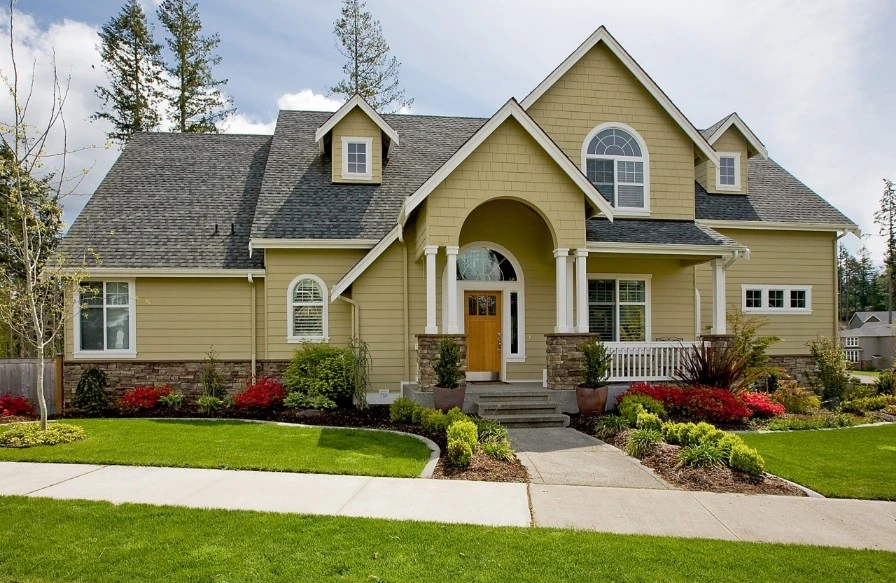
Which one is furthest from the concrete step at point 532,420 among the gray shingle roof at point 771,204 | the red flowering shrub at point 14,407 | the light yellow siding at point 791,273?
the red flowering shrub at point 14,407

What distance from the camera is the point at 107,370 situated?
1367cm

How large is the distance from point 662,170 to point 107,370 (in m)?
14.7

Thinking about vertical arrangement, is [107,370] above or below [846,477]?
above

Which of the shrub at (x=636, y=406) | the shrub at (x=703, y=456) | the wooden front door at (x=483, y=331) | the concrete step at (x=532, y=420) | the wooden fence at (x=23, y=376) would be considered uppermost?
the wooden front door at (x=483, y=331)

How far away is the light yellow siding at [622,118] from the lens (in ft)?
48.8

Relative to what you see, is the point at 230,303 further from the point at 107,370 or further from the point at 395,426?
the point at 395,426

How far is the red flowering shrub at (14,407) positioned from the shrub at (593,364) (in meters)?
12.0

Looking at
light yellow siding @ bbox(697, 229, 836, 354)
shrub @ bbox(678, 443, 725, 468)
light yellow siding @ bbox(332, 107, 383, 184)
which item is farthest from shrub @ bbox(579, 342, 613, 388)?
light yellow siding @ bbox(332, 107, 383, 184)

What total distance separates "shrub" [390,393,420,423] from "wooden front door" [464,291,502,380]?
10.6ft

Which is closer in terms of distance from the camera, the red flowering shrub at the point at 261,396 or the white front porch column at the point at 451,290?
the white front porch column at the point at 451,290

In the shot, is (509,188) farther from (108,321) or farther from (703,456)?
(108,321)

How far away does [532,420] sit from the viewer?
1100cm

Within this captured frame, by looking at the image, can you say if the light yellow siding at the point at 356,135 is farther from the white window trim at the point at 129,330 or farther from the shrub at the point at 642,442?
the shrub at the point at 642,442

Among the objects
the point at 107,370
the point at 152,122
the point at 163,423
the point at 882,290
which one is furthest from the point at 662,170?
the point at 882,290
